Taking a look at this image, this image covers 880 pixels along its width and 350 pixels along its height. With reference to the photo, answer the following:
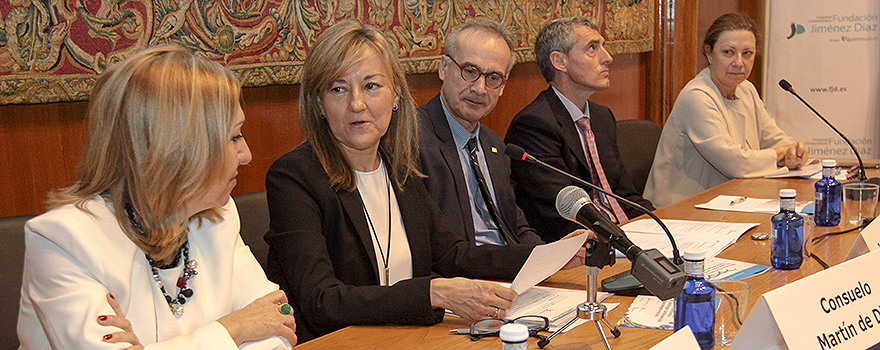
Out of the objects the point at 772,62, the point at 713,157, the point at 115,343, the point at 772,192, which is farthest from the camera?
the point at 772,62

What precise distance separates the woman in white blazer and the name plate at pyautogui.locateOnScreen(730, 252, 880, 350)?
31.9 inches

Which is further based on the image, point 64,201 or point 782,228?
point 782,228

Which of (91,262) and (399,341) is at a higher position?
(91,262)

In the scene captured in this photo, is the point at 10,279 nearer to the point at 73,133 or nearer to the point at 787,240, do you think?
the point at 73,133

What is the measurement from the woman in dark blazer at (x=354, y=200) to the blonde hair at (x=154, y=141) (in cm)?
34

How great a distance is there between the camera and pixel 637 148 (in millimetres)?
3570

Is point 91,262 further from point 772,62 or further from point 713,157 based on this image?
point 772,62

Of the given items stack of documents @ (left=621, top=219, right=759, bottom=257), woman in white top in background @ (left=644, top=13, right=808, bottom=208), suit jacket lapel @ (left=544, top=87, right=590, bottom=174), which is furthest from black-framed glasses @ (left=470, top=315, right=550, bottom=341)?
woman in white top in background @ (left=644, top=13, right=808, bottom=208)

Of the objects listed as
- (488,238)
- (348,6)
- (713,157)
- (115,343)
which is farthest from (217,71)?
(713,157)

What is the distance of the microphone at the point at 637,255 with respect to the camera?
3.61 ft

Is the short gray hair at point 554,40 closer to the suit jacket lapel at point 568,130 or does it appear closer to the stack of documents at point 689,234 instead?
the suit jacket lapel at point 568,130

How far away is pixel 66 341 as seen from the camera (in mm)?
1165

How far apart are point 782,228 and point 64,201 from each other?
1.56 meters

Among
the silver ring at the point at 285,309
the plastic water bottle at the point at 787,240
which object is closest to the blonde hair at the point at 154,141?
the silver ring at the point at 285,309
